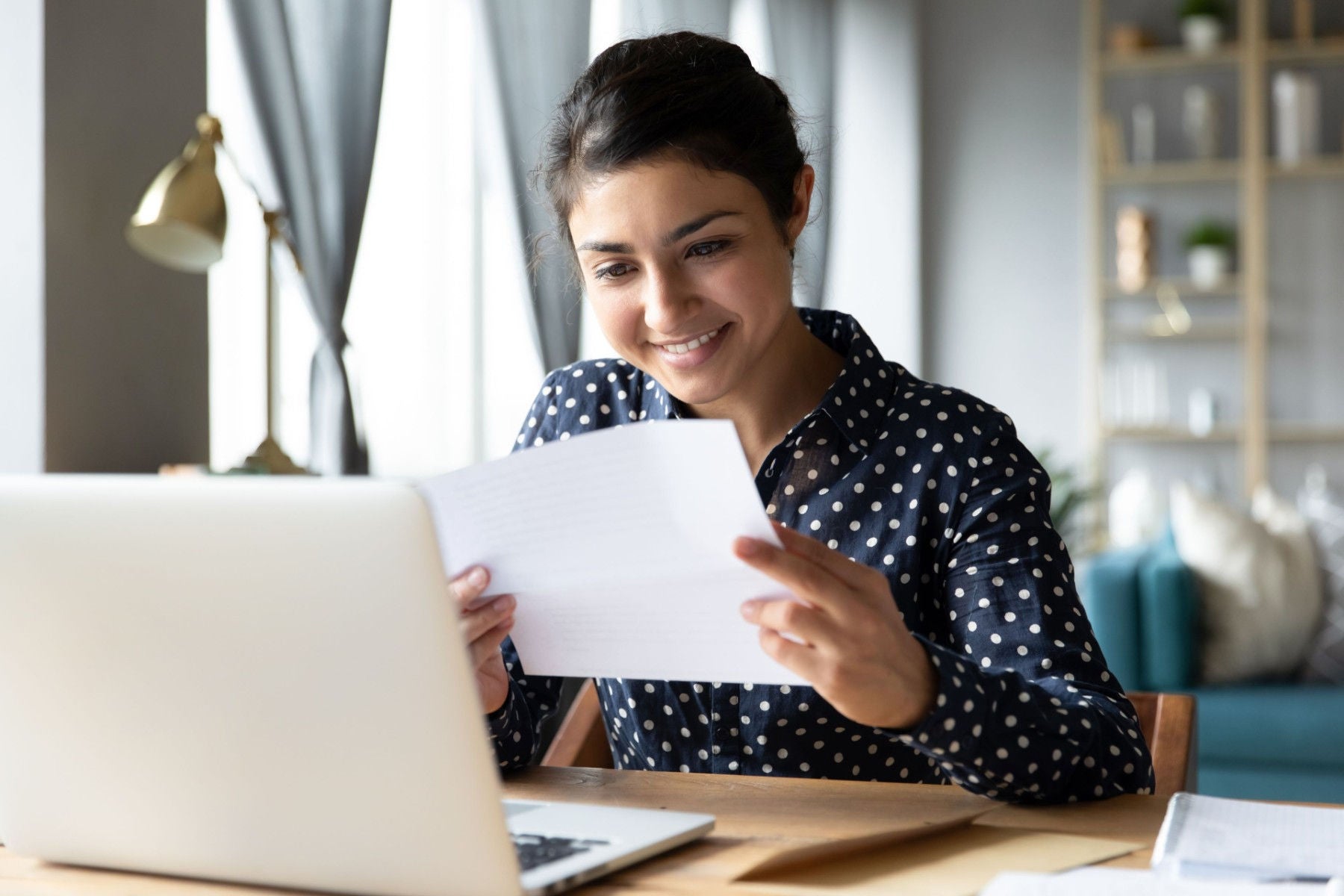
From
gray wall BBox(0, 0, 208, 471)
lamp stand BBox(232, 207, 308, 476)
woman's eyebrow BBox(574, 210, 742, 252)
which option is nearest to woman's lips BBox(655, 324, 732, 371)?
woman's eyebrow BBox(574, 210, 742, 252)

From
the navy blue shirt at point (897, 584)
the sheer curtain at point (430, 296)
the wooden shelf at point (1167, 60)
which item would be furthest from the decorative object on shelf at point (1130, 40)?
the navy blue shirt at point (897, 584)

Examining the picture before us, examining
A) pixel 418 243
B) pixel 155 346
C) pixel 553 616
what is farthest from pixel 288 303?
pixel 553 616

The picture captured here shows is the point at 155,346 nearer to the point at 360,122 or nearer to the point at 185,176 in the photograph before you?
the point at 185,176

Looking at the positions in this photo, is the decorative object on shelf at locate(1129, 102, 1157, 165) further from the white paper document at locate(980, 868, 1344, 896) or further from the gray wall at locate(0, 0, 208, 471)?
the white paper document at locate(980, 868, 1344, 896)

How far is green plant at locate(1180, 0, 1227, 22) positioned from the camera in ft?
16.8

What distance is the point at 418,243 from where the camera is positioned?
3330 mm

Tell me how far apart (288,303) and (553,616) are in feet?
6.99

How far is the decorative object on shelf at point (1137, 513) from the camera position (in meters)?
4.81

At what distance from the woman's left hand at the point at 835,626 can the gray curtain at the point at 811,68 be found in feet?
12.4

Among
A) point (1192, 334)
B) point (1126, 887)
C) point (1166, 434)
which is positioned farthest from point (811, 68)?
point (1126, 887)

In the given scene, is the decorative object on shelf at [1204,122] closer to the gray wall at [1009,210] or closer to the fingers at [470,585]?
the gray wall at [1009,210]

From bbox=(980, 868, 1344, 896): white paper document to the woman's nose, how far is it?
0.64 meters

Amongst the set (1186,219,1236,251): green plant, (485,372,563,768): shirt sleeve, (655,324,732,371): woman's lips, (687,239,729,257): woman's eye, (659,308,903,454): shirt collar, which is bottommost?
(485,372,563,768): shirt sleeve

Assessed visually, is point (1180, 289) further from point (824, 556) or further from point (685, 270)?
point (824, 556)
